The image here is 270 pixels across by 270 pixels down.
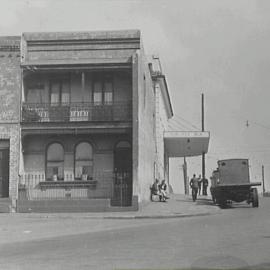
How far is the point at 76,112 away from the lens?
25266mm

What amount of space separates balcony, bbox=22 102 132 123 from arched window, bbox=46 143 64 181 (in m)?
1.43

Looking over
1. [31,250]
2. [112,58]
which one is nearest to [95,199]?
[112,58]

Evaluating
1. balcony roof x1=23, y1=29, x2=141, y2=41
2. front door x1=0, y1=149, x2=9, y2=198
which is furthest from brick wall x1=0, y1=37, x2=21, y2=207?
balcony roof x1=23, y1=29, x2=141, y2=41

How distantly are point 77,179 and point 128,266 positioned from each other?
16035mm

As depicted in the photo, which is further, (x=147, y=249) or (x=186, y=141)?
(x=186, y=141)

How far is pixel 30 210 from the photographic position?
23.2 metres

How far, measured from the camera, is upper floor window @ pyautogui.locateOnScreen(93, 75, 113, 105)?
1018 inches

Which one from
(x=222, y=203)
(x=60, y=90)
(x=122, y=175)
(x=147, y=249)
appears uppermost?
(x=60, y=90)

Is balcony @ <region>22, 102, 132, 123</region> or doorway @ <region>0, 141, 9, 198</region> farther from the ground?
balcony @ <region>22, 102, 132, 123</region>

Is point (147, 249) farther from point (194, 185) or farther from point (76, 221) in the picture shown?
point (194, 185)

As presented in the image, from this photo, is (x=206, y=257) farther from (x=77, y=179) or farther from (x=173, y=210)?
(x=77, y=179)

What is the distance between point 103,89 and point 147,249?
15.6 metres

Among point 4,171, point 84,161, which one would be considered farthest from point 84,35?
point 4,171

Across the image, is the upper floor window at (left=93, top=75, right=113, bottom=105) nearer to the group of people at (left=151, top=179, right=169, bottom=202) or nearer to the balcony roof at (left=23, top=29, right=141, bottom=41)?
the balcony roof at (left=23, top=29, right=141, bottom=41)
